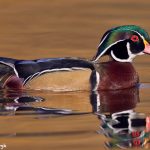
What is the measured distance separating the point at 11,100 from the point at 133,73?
5.43 ft

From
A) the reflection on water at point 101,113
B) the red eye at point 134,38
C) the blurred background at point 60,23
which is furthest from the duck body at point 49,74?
the blurred background at point 60,23

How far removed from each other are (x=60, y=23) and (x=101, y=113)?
18.2ft

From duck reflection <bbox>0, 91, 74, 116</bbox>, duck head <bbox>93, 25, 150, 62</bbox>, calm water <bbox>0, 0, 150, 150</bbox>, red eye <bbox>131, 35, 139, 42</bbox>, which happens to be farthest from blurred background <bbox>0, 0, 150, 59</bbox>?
duck reflection <bbox>0, 91, 74, 116</bbox>

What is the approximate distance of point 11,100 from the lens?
1260 cm

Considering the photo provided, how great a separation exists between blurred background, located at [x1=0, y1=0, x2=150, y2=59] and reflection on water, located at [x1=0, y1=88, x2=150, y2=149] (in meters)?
2.17

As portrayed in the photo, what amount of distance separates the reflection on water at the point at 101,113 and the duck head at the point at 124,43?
0.48m

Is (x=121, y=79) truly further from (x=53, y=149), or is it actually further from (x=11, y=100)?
(x=53, y=149)

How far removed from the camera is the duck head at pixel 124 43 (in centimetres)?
1346

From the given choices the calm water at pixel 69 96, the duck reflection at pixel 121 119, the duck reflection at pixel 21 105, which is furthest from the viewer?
the duck reflection at pixel 21 105

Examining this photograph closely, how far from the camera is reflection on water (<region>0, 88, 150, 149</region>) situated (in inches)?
425

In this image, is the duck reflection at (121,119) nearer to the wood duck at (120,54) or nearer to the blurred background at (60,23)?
the wood duck at (120,54)

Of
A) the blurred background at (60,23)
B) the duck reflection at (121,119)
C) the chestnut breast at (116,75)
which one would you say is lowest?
the duck reflection at (121,119)

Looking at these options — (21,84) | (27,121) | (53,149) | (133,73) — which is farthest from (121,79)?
(53,149)

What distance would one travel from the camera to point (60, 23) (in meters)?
17.3
